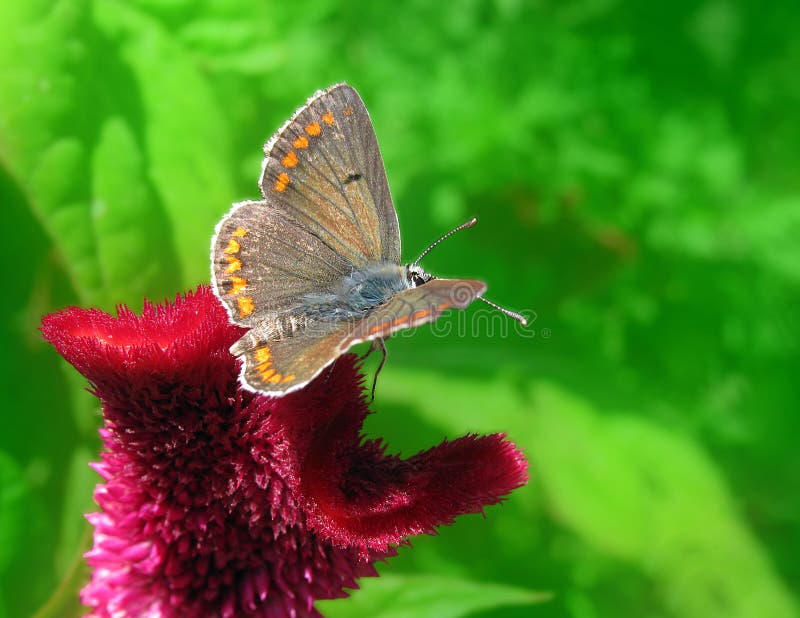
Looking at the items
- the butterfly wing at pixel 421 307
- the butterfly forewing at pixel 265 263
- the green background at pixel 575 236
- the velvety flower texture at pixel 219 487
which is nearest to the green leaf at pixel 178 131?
the green background at pixel 575 236

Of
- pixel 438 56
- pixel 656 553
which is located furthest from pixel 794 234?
pixel 438 56

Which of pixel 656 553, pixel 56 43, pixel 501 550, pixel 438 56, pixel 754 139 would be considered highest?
pixel 56 43

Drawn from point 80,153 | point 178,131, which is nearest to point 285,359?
point 80,153

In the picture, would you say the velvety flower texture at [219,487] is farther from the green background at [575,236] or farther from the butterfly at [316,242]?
the green background at [575,236]

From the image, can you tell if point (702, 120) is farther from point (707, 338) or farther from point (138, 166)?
point (138, 166)

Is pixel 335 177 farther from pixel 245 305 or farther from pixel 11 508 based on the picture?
pixel 11 508

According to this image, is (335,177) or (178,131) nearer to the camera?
(335,177)

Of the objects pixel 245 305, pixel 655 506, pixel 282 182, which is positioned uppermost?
pixel 282 182
